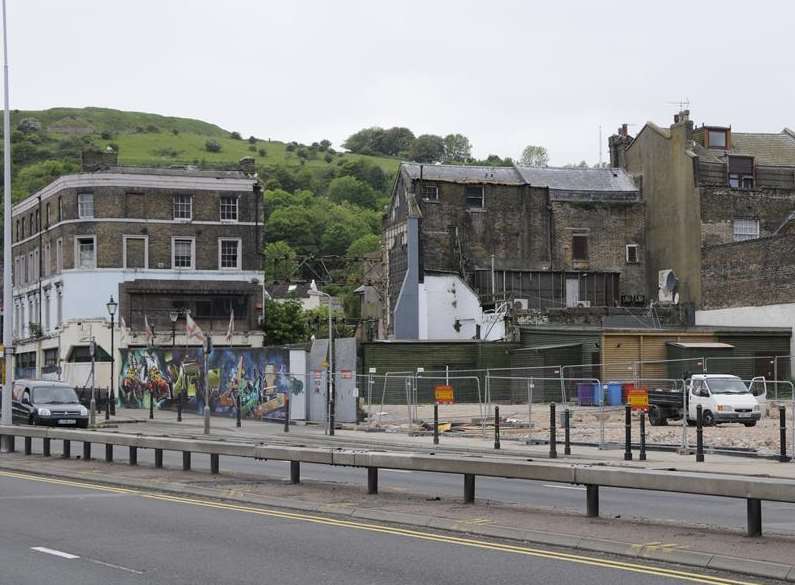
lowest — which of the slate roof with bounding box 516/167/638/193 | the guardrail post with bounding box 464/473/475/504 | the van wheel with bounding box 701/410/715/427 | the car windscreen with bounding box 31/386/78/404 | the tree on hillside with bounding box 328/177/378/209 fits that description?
the van wheel with bounding box 701/410/715/427

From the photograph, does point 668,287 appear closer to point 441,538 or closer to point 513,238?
point 513,238

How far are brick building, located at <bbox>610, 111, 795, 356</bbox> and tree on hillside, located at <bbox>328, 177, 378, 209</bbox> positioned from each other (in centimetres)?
11173

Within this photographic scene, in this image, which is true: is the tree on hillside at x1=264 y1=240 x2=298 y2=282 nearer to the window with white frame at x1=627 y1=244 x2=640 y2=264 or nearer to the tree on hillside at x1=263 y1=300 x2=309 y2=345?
the tree on hillside at x1=263 y1=300 x2=309 y2=345

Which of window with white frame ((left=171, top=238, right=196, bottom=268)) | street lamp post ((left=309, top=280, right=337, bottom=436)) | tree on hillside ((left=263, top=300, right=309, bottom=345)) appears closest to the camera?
street lamp post ((left=309, top=280, right=337, bottom=436))

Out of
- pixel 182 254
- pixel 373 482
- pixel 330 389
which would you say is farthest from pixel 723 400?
pixel 182 254

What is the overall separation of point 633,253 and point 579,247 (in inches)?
141

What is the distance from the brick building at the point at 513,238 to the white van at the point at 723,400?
91.0ft

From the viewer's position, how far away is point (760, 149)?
67.8 m

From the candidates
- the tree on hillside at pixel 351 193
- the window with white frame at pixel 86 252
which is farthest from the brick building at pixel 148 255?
the tree on hillside at pixel 351 193

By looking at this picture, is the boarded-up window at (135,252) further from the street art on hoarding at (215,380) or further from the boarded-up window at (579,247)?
the boarded-up window at (579,247)

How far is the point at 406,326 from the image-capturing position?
209 feet

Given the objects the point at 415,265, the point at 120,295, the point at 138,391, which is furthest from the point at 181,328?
the point at 415,265

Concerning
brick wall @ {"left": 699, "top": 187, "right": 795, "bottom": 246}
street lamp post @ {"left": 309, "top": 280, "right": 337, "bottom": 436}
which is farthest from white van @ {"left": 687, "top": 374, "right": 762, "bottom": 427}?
brick wall @ {"left": 699, "top": 187, "right": 795, "bottom": 246}

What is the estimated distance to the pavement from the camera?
37.7 feet
